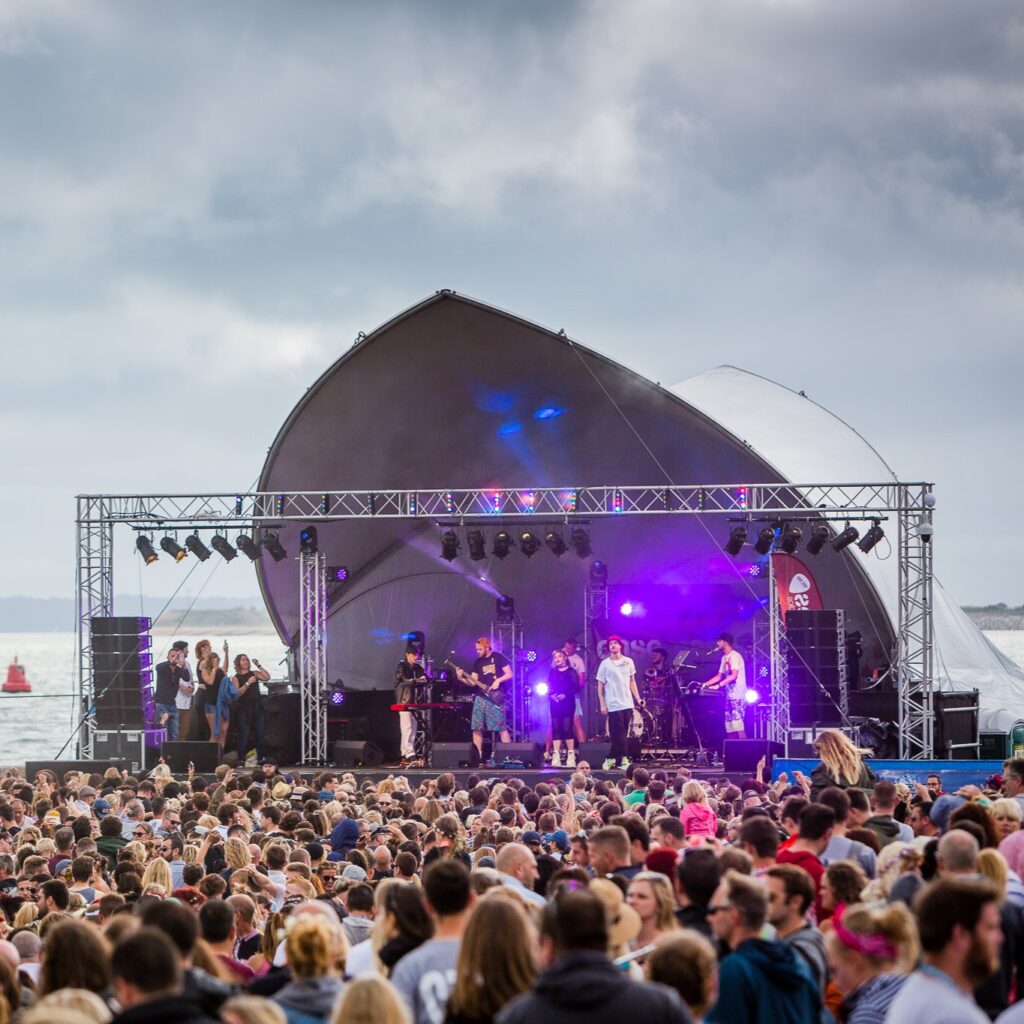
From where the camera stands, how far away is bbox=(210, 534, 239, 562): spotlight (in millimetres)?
20156

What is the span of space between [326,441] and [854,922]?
17.6 metres

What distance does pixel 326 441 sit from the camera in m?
21.6

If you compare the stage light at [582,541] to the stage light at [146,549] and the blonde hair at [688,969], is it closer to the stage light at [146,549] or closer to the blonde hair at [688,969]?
the stage light at [146,549]

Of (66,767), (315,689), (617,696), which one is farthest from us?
(315,689)

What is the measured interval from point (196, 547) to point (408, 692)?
143 inches

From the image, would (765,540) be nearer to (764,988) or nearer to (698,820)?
(698,820)

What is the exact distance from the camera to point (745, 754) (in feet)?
58.9

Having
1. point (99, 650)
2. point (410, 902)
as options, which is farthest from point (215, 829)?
point (99, 650)

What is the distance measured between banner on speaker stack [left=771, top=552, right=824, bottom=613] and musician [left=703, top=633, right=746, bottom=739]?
1198 mm

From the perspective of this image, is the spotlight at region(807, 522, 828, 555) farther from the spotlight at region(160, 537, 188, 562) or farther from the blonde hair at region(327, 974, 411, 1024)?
the blonde hair at region(327, 974, 411, 1024)

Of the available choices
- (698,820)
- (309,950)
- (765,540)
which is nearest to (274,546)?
(765,540)

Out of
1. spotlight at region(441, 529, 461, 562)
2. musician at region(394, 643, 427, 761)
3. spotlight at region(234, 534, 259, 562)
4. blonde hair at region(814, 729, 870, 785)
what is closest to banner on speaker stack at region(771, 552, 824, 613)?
spotlight at region(441, 529, 461, 562)

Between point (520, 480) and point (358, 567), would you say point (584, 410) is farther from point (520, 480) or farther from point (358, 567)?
point (358, 567)

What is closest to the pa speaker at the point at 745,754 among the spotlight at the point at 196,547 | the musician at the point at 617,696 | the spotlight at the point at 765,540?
the musician at the point at 617,696
